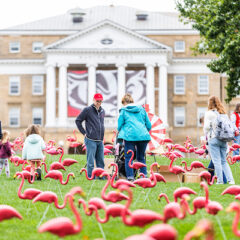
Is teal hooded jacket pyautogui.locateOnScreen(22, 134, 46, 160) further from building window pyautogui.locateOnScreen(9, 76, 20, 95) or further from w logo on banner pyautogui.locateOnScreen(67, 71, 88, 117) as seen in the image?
building window pyautogui.locateOnScreen(9, 76, 20, 95)

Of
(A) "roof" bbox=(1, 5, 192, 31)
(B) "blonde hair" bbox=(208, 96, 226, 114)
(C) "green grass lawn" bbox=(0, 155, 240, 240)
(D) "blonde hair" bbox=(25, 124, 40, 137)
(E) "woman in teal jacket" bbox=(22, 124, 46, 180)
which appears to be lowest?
(C) "green grass lawn" bbox=(0, 155, 240, 240)

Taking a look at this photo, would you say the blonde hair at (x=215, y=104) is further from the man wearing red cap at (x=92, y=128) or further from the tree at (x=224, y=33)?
the tree at (x=224, y=33)

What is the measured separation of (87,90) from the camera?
50.7 meters

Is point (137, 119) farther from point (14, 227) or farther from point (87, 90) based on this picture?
point (87, 90)

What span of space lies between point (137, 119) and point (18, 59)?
48405mm

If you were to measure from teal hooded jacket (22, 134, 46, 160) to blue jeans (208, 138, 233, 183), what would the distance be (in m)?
4.37

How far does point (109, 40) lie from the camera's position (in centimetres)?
5222

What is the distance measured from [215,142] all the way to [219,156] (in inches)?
13.1

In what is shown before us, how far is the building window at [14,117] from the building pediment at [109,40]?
10.5m

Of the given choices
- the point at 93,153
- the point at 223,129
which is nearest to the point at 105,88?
the point at 93,153

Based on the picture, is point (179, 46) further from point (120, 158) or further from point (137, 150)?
point (137, 150)

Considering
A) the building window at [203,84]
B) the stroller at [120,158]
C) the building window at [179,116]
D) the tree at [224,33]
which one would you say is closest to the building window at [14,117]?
the building window at [179,116]

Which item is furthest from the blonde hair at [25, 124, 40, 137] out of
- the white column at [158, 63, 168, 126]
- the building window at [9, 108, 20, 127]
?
the building window at [9, 108, 20, 127]

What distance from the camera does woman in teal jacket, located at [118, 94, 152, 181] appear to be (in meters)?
11.5
